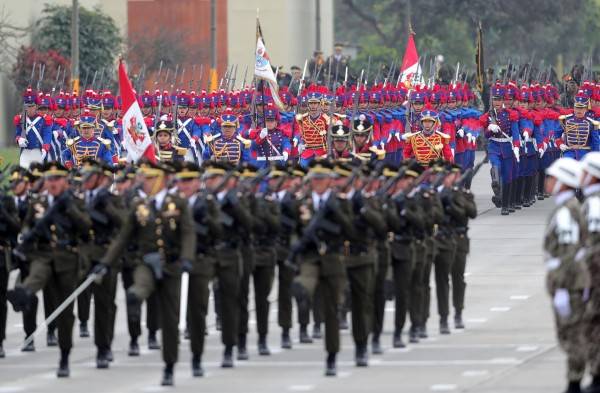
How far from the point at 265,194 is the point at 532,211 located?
1631 centimetres

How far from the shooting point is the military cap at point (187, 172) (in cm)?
1784

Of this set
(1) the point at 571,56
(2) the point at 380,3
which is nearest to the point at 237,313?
(2) the point at 380,3

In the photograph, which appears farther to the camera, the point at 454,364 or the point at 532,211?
the point at 532,211

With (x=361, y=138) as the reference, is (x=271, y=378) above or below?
below

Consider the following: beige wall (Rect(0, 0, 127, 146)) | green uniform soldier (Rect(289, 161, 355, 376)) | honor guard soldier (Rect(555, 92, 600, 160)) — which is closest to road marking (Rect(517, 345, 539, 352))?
green uniform soldier (Rect(289, 161, 355, 376))

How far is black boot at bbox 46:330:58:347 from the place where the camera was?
20.3 m

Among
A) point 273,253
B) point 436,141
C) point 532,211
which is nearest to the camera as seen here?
point 273,253

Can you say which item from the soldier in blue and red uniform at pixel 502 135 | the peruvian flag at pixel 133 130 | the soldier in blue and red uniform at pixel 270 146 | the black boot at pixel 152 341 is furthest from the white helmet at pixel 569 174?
the soldier in blue and red uniform at pixel 502 135

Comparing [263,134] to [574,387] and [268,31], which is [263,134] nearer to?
[574,387]

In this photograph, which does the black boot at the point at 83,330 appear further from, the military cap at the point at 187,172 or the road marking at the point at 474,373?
the road marking at the point at 474,373

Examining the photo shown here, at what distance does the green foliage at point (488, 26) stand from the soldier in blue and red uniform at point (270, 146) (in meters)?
46.6

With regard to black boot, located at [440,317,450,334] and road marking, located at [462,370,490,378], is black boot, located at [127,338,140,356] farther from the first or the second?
road marking, located at [462,370,490,378]

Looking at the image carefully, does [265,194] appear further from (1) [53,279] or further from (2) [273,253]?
(1) [53,279]

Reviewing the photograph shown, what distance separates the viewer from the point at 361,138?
24.5m
